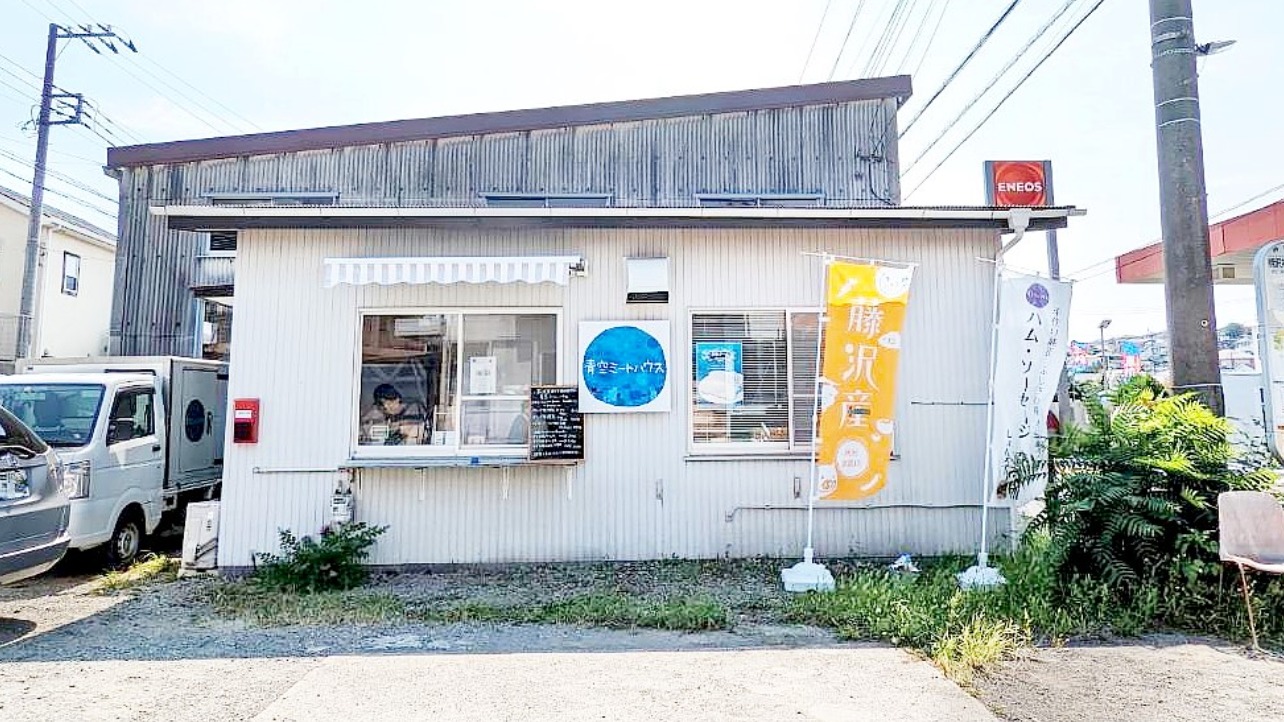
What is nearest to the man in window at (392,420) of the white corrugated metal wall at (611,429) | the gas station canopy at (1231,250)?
the white corrugated metal wall at (611,429)

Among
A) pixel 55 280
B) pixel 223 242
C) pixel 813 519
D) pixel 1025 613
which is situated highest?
pixel 55 280

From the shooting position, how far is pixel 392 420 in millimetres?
6902

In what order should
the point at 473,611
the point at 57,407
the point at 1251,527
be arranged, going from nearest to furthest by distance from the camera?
the point at 1251,527
the point at 473,611
the point at 57,407

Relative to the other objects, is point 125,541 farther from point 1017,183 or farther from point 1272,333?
point 1017,183

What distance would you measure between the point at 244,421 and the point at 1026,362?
6924 millimetres

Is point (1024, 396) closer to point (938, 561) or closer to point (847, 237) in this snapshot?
point (938, 561)

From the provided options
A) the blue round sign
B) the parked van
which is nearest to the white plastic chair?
the blue round sign

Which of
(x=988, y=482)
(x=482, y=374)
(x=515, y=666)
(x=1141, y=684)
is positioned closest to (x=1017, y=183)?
(x=988, y=482)

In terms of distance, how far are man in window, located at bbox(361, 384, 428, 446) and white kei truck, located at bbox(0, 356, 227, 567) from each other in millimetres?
2392

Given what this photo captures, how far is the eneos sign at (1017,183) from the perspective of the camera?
1247 cm

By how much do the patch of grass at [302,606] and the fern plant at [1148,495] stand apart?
16.3 ft

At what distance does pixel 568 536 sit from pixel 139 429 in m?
4.66

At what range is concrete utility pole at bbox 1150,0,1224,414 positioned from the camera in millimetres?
5699

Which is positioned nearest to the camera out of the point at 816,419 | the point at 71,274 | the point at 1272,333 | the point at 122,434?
the point at 1272,333
